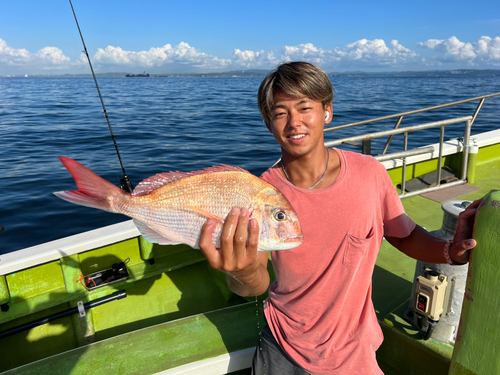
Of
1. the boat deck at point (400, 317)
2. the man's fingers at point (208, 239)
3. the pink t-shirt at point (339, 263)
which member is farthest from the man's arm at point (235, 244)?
the boat deck at point (400, 317)

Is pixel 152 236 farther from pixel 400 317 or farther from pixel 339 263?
pixel 400 317

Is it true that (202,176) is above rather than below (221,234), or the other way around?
above

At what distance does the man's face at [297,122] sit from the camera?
61.9 inches

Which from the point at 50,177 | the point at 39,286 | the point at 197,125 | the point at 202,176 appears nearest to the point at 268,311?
the point at 202,176

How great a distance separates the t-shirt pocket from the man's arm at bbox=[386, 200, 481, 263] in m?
0.27

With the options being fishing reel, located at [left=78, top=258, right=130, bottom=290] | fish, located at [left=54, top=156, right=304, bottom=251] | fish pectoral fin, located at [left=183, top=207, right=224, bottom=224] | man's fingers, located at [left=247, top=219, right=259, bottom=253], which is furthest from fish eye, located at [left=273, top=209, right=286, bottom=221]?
fishing reel, located at [left=78, top=258, right=130, bottom=290]

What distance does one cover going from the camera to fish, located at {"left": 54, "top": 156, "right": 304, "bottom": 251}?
152 cm

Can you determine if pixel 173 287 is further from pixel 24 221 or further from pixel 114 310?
pixel 24 221

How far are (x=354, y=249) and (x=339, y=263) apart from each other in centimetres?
10

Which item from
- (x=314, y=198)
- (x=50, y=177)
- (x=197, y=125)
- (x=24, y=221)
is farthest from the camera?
(x=197, y=125)

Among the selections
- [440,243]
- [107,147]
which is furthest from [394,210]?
[107,147]

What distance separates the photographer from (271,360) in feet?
6.08

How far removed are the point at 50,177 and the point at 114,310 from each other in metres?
7.58

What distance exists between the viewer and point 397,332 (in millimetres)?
2262
